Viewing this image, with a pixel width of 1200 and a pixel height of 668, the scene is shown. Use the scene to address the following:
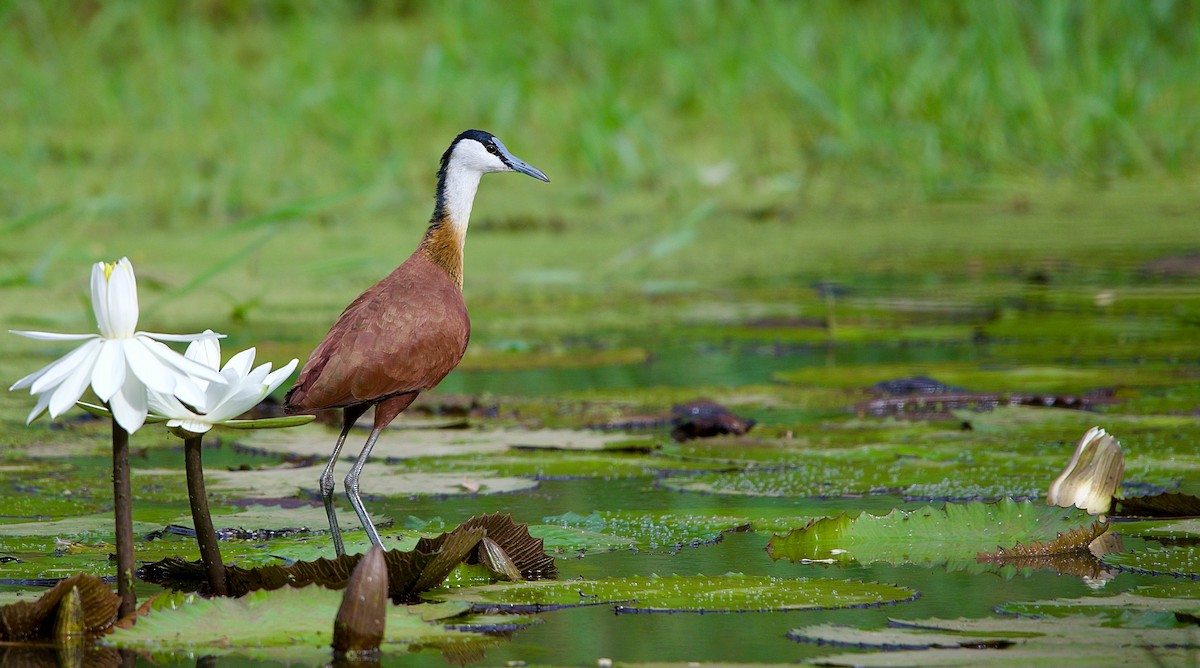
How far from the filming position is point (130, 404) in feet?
5.60

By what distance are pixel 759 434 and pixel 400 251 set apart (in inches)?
146

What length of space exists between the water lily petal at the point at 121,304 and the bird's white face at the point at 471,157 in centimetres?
119

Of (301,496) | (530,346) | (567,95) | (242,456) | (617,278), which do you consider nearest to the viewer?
(301,496)

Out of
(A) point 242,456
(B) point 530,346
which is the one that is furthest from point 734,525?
(B) point 530,346

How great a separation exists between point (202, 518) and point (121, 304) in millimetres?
319

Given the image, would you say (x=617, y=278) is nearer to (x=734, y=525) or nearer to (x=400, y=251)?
(x=400, y=251)

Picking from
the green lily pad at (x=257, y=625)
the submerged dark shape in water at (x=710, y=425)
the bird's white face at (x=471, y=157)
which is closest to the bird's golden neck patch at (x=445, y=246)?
the bird's white face at (x=471, y=157)

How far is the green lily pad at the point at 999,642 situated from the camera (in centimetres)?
169

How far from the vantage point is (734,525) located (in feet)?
8.02

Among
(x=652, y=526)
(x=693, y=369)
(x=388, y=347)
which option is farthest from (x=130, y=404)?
(x=693, y=369)

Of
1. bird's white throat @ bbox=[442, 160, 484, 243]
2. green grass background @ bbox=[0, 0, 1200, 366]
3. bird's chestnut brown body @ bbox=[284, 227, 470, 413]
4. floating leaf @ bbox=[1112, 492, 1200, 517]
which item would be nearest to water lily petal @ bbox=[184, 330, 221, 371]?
bird's chestnut brown body @ bbox=[284, 227, 470, 413]

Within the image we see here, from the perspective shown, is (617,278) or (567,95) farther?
(567,95)

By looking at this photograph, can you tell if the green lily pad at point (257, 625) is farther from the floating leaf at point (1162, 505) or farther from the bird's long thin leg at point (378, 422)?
the floating leaf at point (1162, 505)

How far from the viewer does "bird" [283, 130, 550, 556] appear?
7.64 feet
